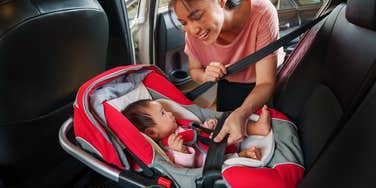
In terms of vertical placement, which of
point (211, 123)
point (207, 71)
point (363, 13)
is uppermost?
point (363, 13)

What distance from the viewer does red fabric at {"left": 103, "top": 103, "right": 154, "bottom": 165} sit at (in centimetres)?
A: 82

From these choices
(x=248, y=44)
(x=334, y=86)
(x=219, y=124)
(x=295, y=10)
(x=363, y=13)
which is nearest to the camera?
(x=363, y=13)

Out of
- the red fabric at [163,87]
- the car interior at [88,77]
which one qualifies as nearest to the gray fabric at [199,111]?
the red fabric at [163,87]

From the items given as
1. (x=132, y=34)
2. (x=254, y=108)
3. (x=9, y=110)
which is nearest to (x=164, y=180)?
(x=254, y=108)

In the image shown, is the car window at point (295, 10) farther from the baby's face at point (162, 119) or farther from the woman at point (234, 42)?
the baby's face at point (162, 119)

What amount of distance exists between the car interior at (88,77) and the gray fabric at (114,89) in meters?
0.18

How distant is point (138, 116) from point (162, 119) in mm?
73

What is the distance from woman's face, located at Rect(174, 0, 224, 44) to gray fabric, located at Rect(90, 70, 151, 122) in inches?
9.1

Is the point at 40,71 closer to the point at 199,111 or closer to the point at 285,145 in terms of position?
the point at 199,111

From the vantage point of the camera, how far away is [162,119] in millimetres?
954

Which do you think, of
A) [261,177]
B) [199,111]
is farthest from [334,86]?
[199,111]

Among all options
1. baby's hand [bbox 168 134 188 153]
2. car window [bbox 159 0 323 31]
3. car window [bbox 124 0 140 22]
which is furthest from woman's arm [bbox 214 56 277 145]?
car window [bbox 124 0 140 22]

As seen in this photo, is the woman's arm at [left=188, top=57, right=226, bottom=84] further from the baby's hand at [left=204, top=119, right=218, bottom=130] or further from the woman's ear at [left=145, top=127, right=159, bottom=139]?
the woman's ear at [left=145, top=127, right=159, bottom=139]

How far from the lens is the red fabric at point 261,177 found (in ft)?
2.31
